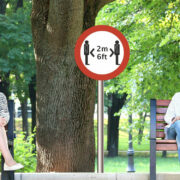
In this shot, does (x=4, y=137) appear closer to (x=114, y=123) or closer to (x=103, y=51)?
(x=103, y=51)

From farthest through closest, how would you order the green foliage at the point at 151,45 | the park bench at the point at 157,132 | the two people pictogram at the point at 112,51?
the green foliage at the point at 151,45
the two people pictogram at the point at 112,51
the park bench at the point at 157,132

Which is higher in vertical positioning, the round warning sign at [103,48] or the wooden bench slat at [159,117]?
the round warning sign at [103,48]

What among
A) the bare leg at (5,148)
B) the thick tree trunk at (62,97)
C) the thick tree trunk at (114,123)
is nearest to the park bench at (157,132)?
the thick tree trunk at (62,97)

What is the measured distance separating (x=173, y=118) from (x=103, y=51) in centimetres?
132

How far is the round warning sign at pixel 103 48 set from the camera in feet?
23.0

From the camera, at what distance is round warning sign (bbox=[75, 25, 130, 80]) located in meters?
7.02

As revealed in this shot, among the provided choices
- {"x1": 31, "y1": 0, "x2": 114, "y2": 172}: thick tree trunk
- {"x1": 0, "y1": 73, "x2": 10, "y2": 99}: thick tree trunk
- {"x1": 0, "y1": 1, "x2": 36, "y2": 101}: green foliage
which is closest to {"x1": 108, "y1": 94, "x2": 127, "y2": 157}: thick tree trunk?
{"x1": 0, "y1": 73, "x2": 10, "y2": 99}: thick tree trunk

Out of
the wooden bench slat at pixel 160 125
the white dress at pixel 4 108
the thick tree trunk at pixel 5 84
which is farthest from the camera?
the thick tree trunk at pixel 5 84

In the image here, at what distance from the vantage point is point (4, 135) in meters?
6.79

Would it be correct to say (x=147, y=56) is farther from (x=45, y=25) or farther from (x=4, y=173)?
(x=4, y=173)

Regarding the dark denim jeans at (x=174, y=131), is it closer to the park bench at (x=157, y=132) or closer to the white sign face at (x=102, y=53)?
the park bench at (x=157, y=132)

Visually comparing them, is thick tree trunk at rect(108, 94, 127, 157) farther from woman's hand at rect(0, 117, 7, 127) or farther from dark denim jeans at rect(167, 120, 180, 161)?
woman's hand at rect(0, 117, 7, 127)

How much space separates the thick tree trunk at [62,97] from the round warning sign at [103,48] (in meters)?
1.51

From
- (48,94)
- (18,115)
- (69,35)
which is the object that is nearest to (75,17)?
(69,35)
